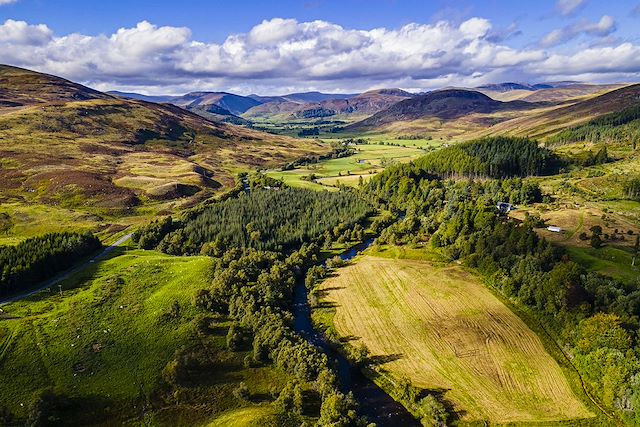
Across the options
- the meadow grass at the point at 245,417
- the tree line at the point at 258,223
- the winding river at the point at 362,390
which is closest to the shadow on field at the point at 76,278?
the tree line at the point at 258,223

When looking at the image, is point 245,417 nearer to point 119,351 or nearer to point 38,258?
point 119,351

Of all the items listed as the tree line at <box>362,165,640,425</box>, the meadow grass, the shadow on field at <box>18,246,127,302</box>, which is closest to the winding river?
the meadow grass

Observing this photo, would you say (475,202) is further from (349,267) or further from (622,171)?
(622,171)

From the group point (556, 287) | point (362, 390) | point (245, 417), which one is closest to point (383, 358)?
point (362, 390)

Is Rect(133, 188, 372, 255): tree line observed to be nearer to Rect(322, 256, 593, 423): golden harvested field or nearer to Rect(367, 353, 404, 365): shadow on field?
Rect(322, 256, 593, 423): golden harvested field

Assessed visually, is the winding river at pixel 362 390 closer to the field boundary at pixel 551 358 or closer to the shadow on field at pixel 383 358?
the field boundary at pixel 551 358

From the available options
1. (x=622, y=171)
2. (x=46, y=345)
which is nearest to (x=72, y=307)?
(x=46, y=345)
